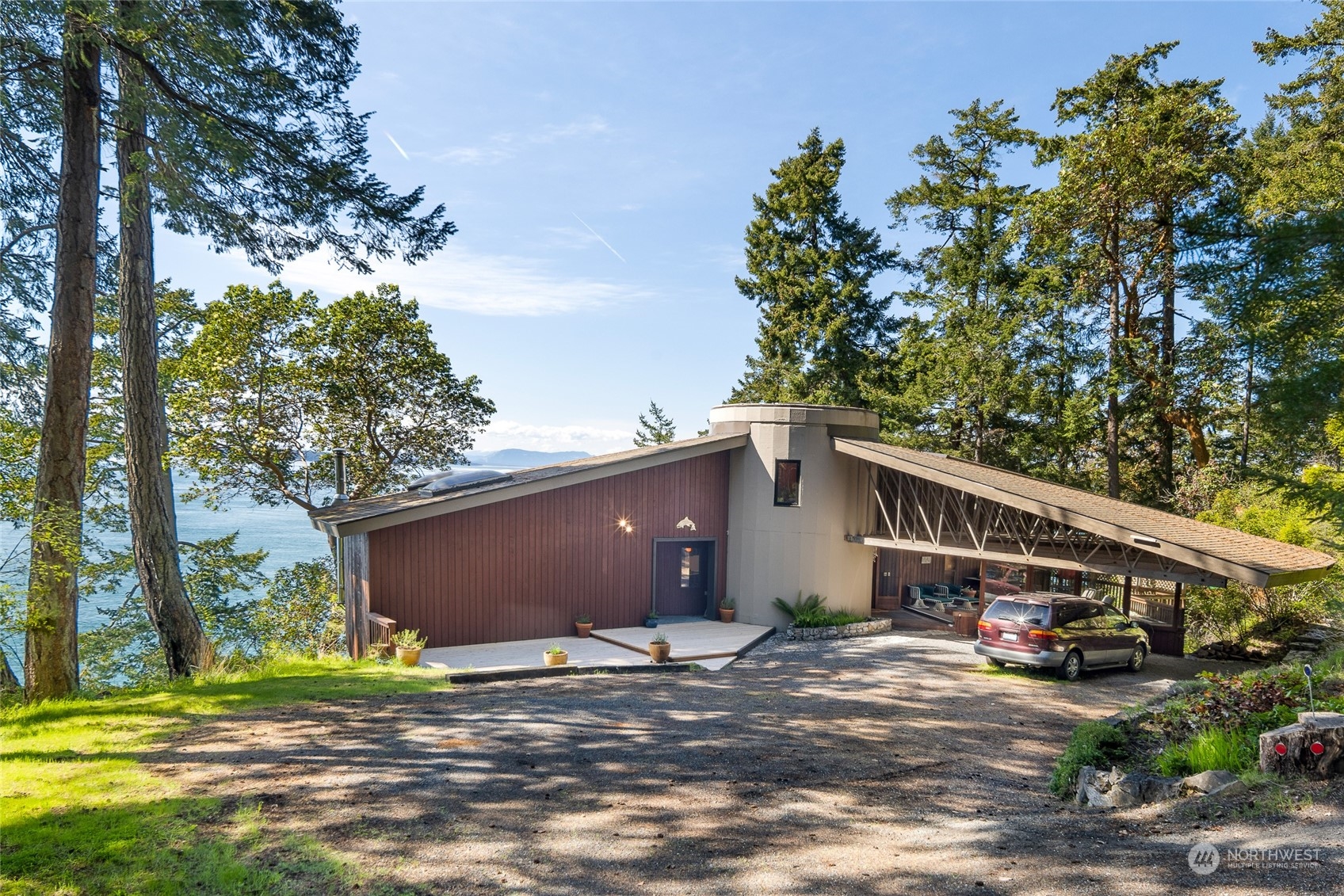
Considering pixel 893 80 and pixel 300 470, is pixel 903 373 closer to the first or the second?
pixel 893 80

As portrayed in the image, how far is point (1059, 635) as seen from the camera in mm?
11664

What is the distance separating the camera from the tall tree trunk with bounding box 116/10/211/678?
10148 mm

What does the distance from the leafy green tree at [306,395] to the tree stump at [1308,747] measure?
20998mm

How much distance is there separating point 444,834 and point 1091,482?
24.5 m

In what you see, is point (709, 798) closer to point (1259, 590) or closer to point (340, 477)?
point (340, 477)

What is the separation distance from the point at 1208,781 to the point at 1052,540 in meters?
10.2

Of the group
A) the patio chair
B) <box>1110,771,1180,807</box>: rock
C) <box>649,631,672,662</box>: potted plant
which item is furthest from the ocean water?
<box>1110,771,1180,807</box>: rock

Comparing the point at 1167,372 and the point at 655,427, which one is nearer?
the point at 1167,372

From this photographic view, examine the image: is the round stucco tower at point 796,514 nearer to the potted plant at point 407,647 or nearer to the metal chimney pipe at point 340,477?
the potted plant at point 407,647

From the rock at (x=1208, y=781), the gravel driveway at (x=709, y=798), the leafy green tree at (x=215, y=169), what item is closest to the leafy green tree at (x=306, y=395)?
the leafy green tree at (x=215, y=169)

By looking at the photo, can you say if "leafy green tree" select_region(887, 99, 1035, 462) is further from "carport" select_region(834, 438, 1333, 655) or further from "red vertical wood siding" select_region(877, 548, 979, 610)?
"carport" select_region(834, 438, 1333, 655)

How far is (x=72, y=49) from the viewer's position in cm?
842

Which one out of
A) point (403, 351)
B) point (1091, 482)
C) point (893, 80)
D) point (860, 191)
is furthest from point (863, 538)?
point (860, 191)

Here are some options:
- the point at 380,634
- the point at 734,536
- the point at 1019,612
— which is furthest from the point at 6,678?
the point at 1019,612
